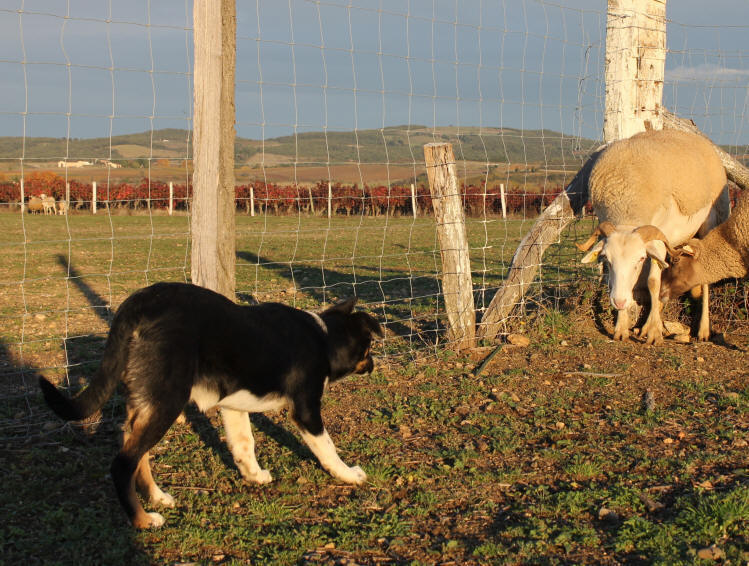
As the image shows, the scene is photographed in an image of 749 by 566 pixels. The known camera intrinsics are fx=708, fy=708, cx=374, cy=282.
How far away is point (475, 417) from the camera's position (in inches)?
222

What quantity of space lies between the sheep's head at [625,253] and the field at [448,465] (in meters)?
0.76

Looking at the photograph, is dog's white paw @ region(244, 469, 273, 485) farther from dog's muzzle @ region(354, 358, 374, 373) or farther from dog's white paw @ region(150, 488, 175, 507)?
dog's muzzle @ region(354, 358, 374, 373)

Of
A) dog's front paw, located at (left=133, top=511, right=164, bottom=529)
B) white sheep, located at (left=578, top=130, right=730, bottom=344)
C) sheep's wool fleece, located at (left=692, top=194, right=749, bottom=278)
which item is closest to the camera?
dog's front paw, located at (left=133, top=511, right=164, bottom=529)

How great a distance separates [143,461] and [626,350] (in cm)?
550

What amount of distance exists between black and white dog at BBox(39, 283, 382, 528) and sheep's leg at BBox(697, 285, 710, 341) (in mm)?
5319

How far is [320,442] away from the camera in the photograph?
4309 millimetres

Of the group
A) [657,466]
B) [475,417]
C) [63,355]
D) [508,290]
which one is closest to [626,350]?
[508,290]

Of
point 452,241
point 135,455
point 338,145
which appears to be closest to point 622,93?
point 452,241

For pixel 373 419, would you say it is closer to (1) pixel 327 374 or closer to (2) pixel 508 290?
(1) pixel 327 374

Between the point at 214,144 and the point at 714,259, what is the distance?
19.6 ft

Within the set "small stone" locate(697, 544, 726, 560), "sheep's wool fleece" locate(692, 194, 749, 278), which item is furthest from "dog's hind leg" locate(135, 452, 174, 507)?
"sheep's wool fleece" locate(692, 194, 749, 278)

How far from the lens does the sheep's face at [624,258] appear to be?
707 centimetres

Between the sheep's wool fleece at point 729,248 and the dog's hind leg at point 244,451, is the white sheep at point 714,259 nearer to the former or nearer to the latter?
the sheep's wool fleece at point 729,248

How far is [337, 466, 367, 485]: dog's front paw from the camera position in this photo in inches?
172
